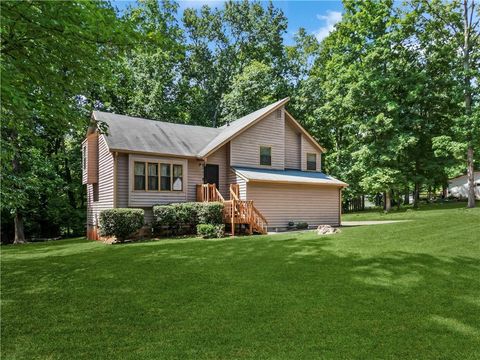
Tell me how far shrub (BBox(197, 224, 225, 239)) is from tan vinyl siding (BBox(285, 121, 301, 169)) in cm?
803

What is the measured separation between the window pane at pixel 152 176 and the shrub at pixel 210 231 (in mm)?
3586

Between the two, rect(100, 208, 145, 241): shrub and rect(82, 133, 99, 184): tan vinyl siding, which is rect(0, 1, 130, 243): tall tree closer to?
rect(100, 208, 145, 241): shrub

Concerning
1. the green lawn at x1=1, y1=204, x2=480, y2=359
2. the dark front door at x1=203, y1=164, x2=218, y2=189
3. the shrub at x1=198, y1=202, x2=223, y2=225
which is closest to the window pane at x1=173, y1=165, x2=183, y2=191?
the dark front door at x1=203, y1=164, x2=218, y2=189

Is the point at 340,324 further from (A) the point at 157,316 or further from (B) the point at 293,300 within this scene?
(A) the point at 157,316

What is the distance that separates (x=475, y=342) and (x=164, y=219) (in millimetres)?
13095

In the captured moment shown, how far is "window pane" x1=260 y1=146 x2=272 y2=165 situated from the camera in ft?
64.6

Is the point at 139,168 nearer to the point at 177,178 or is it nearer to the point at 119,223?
the point at 177,178

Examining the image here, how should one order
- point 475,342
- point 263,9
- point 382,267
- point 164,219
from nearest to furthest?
point 475,342, point 382,267, point 164,219, point 263,9

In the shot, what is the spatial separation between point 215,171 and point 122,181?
507 centimetres

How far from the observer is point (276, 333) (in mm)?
4117

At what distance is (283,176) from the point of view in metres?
18.4

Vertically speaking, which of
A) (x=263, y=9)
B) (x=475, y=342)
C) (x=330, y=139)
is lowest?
(x=475, y=342)

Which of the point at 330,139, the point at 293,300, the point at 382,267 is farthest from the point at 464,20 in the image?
the point at 293,300

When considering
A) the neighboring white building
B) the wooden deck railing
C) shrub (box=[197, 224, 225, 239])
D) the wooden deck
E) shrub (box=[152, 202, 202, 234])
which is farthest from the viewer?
the neighboring white building
